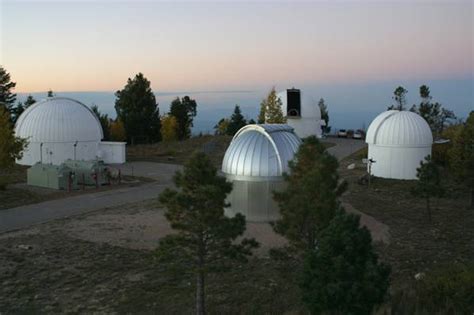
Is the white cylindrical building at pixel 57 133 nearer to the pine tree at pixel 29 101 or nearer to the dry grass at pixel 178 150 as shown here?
the dry grass at pixel 178 150

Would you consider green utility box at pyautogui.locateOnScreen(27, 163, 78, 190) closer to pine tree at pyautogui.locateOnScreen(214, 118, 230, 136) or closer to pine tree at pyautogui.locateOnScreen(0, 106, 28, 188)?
pine tree at pyautogui.locateOnScreen(0, 106, 28, 188)

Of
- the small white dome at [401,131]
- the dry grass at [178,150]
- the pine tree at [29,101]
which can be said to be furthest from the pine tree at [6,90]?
the small white dome at [401,131]

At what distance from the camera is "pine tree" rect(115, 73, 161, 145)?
181 feet

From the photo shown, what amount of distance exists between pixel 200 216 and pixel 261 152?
31.3 feet

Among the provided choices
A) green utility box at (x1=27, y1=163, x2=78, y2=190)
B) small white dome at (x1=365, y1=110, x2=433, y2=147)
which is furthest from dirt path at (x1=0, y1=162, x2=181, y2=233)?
small white dome at (x1=365, y1=110, x2=433, y2=147)

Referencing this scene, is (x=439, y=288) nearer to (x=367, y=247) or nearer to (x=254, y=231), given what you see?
(x=367, y=247)

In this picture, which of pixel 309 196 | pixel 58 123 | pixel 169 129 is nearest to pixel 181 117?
pixel 169 129

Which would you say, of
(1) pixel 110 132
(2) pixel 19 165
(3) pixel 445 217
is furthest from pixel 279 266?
(1) pixel 110 132

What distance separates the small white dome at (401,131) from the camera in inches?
1152

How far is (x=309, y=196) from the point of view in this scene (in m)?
11.2

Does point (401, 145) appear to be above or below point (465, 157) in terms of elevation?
above

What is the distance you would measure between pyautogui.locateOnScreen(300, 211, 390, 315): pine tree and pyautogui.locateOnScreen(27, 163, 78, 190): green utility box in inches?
811

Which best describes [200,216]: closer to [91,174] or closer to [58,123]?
[91,174]

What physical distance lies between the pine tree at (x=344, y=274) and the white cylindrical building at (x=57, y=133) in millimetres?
30731
